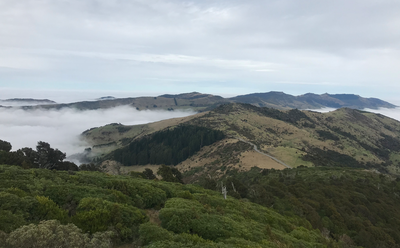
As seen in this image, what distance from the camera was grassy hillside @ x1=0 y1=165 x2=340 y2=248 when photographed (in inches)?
333

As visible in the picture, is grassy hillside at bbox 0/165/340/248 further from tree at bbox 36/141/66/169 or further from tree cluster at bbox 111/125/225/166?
tree cluster at bbox 111/125/225/166

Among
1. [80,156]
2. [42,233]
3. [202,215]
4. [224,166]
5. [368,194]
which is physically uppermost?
[42,233]

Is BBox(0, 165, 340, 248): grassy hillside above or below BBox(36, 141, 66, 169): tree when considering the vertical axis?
above

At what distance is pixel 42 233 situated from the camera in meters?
7.61

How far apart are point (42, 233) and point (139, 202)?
992 cm

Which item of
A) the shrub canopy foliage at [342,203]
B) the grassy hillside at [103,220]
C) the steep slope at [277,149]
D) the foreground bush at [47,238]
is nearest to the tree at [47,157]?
the grassy hillside at [103,220]

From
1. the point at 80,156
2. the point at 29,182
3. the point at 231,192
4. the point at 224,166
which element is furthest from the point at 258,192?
the point at 80,156

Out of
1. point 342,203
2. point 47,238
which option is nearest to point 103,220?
point 47,238

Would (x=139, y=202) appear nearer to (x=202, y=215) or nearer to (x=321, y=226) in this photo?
(x=202, y=215)

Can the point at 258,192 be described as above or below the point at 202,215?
below

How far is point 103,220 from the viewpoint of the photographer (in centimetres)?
1202

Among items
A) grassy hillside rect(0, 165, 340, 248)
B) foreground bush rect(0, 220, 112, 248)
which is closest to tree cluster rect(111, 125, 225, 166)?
grassy hillside rect(0, 165, 340, 248)

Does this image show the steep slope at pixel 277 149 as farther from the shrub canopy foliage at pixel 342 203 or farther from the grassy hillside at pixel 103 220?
the grassy hillside at pixel 103 220

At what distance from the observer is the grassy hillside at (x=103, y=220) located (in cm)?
846
